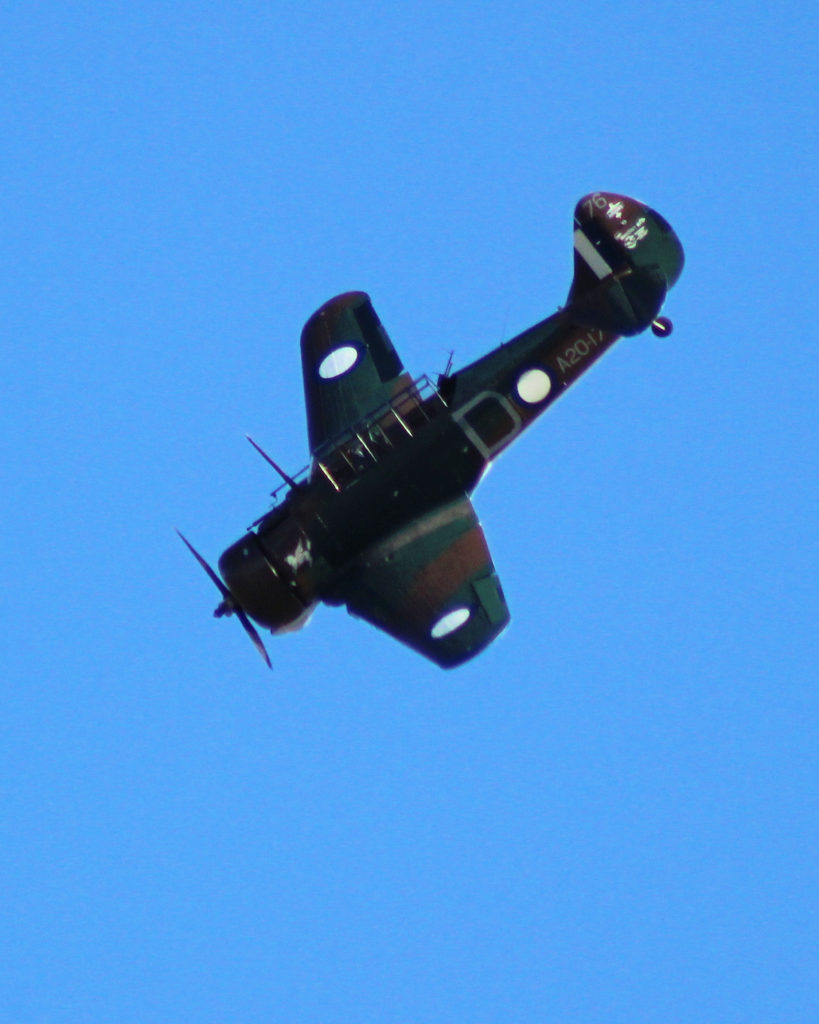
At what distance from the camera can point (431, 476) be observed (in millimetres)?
23781

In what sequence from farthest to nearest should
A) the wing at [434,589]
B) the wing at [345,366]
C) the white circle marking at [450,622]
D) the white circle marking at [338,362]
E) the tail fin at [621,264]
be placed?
the white circle marking at [338,362]
the wing at [345,366]
the tail fin at [621,264]
the white circle marking at [450,622]
the wing at [434,589]

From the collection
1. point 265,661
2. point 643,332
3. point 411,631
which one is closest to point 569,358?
point 643,332

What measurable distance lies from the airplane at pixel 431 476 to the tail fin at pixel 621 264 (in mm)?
21

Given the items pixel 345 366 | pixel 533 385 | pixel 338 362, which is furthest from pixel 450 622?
pixel 338 362

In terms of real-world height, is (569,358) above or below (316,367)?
below

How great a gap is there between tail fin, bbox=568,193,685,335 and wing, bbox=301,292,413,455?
10.3 ft

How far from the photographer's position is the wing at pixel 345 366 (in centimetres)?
2533

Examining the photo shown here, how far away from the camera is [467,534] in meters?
24.2

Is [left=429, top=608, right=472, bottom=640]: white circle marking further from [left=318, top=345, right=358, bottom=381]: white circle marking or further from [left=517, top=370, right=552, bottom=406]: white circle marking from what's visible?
[left=318, top=345, right=358, bottom=381]: white circle marking

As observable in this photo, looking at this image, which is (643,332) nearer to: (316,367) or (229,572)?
(316,367)

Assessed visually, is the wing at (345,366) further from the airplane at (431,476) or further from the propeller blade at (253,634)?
the propeller blade at (253,634)

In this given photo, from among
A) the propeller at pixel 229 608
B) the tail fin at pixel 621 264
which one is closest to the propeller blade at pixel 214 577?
the propeller at pixel 229 608

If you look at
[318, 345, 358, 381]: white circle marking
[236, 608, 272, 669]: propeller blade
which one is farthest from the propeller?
[318, 345, 358, 381]: white circle marking

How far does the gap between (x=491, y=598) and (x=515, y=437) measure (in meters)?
2.43
